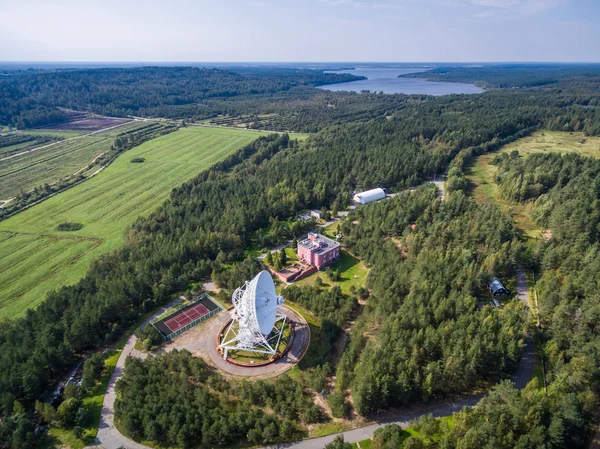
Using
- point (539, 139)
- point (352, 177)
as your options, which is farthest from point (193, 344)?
point (539, 139)

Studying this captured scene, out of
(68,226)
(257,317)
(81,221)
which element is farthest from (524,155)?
(68,226)

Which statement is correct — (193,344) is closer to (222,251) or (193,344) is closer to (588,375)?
(222,251)

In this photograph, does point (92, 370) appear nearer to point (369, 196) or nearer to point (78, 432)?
point (78, 432)

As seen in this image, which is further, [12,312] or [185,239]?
[185,239]

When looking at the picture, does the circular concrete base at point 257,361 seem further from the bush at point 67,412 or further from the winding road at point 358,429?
the bush at point 67,412

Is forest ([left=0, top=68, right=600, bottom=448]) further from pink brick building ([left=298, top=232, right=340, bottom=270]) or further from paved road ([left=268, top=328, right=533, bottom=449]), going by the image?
pink brick building ([left=298, top=232, right=340, bottom=270])
